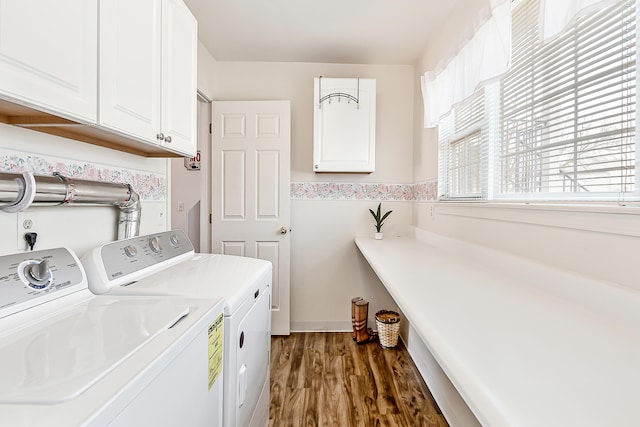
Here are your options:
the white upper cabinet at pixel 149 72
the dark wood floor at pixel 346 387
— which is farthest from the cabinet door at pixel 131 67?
the dark wood floor at pixel 346 387

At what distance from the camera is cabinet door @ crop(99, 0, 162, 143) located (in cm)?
99

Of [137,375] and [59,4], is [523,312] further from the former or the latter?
[59,4]

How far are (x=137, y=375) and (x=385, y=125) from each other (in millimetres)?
2834

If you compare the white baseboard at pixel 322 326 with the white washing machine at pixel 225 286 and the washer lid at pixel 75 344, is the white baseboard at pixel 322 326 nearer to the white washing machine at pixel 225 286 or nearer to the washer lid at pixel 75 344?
the white washing machine at pixel 225 286

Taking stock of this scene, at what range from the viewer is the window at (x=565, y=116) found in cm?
99

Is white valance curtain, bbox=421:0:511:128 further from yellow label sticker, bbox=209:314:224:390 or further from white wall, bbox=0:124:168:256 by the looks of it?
white wall, bbox=0:124:168:256

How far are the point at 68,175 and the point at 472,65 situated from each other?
1931 millimetres

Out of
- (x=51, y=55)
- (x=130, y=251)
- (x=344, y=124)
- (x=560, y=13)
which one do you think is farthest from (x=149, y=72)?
(x=344, y=124)

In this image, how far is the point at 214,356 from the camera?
955 millimetres

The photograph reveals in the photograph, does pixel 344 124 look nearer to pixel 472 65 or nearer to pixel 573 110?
pixel 472 65

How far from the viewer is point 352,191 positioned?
2.98m

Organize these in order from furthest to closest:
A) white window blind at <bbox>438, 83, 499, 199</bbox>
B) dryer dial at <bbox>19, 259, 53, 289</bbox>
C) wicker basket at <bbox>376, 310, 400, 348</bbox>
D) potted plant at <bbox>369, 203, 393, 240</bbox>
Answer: potted plant at <bbox>369, 203, 393, 240</bbox> < wicker basket at <bbox>376, 310, 400, 348</bbox> < white window blind at <bbox>438, 83, 499, 199</bbox> < dryer dial at <bbox>19, 259, 53, 289</bbox>

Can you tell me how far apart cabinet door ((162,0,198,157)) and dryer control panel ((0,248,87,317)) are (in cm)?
60

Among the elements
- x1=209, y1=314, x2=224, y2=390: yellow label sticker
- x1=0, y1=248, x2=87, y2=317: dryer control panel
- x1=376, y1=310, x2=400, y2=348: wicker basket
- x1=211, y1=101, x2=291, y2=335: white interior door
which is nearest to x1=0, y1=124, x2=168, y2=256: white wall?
x1=0, y1=248, x2=87, y2=317: dryer control panel
